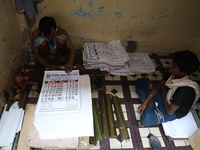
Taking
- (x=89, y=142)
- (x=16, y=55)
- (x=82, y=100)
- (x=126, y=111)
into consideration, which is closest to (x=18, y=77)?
(x=16, y=55)

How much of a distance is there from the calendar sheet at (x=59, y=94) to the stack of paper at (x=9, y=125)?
24 centimetres

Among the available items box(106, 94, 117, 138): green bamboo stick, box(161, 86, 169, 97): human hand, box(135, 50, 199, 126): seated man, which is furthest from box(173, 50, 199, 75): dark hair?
box(106, 94, 117, 138): green bamboo stick

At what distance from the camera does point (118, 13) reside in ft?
6.27

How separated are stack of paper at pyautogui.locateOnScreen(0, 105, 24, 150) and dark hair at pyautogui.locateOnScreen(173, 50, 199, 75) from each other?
56.3 inches

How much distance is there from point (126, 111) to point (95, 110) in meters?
0.34

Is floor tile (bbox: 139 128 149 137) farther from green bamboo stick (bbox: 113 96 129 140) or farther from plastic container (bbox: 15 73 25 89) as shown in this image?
plastic container (bbox: 15 73 25 89)

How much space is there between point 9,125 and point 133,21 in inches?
73.4

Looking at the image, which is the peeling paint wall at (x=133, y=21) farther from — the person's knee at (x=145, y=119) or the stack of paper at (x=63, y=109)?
the person's knee at (x=145, y=119)

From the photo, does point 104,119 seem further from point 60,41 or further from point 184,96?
point 60,41

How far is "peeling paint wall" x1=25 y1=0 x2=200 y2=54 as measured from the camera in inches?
72.0

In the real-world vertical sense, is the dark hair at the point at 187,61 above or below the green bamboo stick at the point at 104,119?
above

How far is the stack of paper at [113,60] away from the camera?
6.21 feet

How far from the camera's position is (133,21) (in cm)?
199

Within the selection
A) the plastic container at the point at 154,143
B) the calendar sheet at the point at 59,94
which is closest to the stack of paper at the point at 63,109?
the calendar sheet at the point at 59,94
